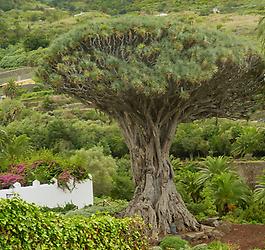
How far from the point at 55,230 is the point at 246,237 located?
10.2 metres

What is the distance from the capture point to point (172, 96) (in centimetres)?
1867

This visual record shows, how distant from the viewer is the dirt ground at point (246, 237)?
1734 centimetres

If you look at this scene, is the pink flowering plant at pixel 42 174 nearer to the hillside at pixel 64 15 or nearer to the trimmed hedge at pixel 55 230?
the trimmed hedge at pixel 55 230

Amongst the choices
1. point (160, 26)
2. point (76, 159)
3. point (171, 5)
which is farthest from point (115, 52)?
point (171, 5)

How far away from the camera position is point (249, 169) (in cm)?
3378

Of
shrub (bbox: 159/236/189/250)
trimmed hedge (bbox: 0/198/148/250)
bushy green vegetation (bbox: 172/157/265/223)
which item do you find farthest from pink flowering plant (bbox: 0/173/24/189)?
trimmed hedge (bbox: 0/198/148/250)

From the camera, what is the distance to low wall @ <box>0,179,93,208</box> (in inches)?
888

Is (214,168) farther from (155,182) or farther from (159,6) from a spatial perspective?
(159,6)

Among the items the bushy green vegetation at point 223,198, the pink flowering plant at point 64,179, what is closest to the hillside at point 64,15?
the bushy green vegetation at point 223,198

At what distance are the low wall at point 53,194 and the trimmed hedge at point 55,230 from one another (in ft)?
35.4

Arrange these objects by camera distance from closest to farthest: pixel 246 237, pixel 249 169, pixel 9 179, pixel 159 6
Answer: pixel 246 237 < pixel 9 179 < pixel 249 169 < pixel 159 6

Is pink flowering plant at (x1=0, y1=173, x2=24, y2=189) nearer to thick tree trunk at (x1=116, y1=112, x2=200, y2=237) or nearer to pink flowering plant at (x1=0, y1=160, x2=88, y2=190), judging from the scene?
pink flowering plant at (x1=0, y1=160, x2=88, y2=190)

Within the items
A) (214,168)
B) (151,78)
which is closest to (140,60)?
(151,78)

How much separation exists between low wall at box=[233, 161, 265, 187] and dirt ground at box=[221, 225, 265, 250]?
529 inches
